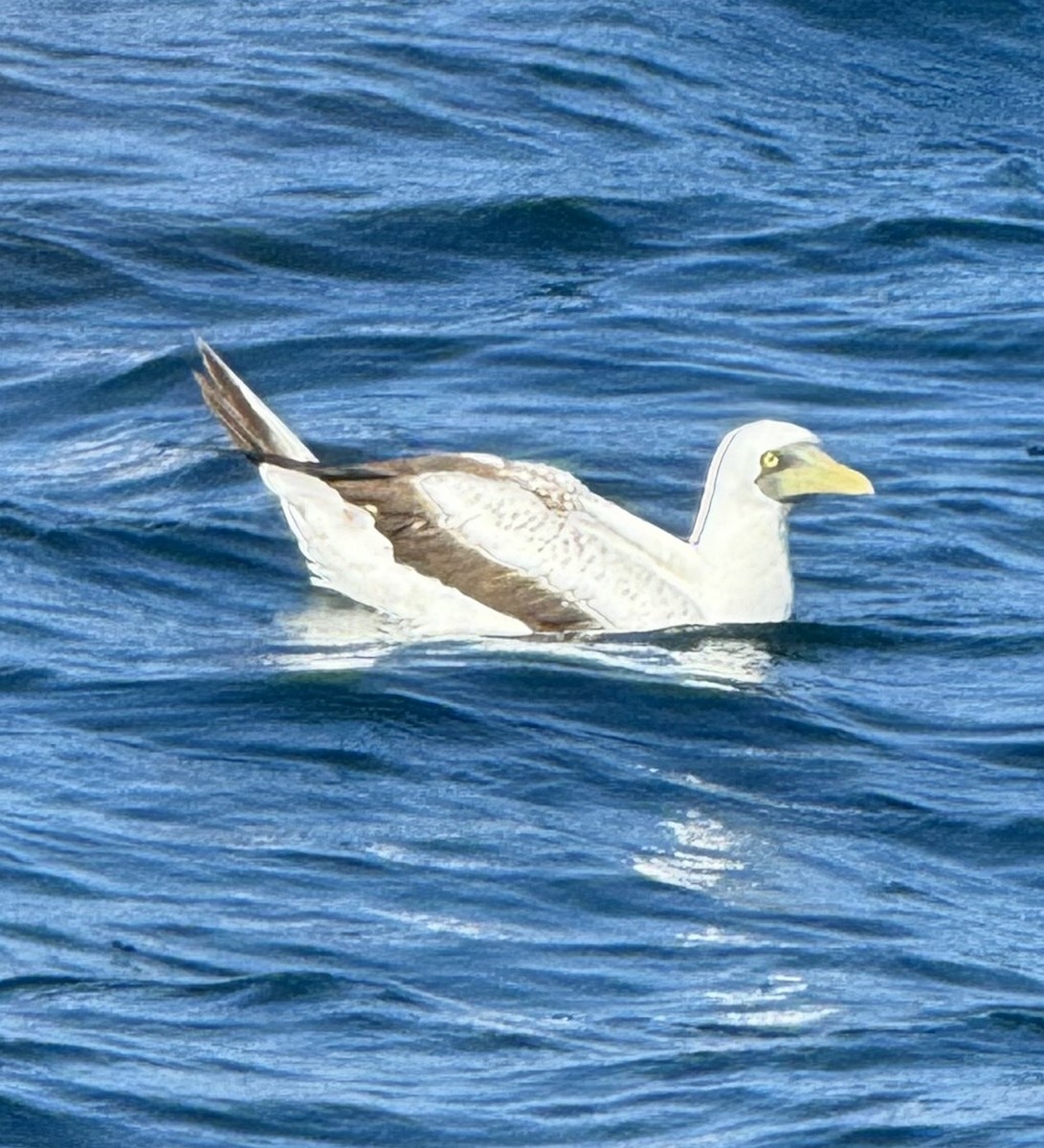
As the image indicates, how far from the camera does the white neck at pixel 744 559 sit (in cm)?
1198

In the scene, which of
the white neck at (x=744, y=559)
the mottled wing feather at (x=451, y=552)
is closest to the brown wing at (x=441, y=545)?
the mottled wing feather at (x=451, y=552)

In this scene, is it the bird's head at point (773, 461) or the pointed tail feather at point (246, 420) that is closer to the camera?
the bird's head at point (773, 461)

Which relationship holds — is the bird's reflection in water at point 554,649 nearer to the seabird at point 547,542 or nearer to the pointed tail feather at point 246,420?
the seabird at point 547,542

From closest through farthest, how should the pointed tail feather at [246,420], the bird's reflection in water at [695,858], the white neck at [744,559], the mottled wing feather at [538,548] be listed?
the bird's reflection in water at [695,858] → the mottled wing feather at [538,548] → the white neck at [744,559] → the pointed tail feather at [246,420]

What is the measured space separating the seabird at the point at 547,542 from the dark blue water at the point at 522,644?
0.20 m

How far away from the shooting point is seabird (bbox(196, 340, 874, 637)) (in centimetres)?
1182

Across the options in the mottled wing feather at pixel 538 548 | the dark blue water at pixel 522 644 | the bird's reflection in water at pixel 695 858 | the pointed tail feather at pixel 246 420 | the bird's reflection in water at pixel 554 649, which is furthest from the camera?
the pointed tail feather at pixel 246 420

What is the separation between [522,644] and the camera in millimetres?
11773

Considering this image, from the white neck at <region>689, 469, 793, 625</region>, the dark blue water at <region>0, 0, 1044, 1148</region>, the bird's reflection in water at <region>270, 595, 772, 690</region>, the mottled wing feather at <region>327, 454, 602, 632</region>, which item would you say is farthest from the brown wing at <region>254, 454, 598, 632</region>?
the white neck at <region>689, 469, 793, 625</region>

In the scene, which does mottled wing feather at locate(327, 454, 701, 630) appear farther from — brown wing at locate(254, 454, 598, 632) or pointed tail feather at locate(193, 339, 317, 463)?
pointed tail feather at locate(193, 339, 317, 463)

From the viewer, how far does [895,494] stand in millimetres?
13867

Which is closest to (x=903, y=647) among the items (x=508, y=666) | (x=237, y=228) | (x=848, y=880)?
(x=508, y=666)

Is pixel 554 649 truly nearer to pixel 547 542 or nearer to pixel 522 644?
pixel 522 644

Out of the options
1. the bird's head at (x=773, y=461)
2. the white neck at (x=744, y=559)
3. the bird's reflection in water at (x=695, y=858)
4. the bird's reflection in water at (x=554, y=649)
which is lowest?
the bird's reflection in water at (x=695, y=858)
